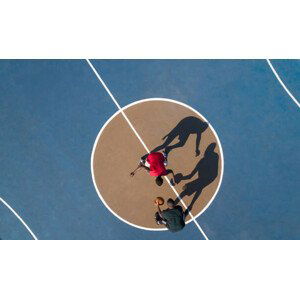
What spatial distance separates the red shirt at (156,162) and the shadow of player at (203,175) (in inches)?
31.1

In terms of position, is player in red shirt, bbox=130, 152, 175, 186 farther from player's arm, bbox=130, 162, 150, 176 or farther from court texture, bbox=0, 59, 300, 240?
court texture, bbox=0, 59, 300, 240

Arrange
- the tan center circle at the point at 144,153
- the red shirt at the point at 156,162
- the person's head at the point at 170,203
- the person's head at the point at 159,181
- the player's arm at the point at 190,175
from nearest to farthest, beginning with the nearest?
the red shirt at the point at 156,162
the person's head at the point at 170,203
the person's head at the point at 159,181
the tan center circle at the point at 144,153
the player's arm at the point at 190,175

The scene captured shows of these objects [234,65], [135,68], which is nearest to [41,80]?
[135,68]

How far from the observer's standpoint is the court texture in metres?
9.48

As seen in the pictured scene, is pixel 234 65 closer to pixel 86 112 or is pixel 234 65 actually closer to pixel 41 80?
pixel 86 112

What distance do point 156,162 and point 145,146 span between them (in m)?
0.76

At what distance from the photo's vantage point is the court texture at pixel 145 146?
9484 millimetres

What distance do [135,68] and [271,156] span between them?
176 inches

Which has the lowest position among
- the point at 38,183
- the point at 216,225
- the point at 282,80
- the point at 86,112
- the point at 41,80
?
the point at 216,225

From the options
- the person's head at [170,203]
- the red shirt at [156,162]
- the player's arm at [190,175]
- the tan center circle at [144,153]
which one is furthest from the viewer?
the player's arm at [190,175]

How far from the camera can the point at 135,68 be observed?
952 cm

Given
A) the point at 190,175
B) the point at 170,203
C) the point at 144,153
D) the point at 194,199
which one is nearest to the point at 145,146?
the point at 144,153

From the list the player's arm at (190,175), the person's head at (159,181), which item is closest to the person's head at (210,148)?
the player's arm at (190,175)

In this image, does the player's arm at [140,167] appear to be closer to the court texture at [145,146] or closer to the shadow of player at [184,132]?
the court texture at [145,146]
